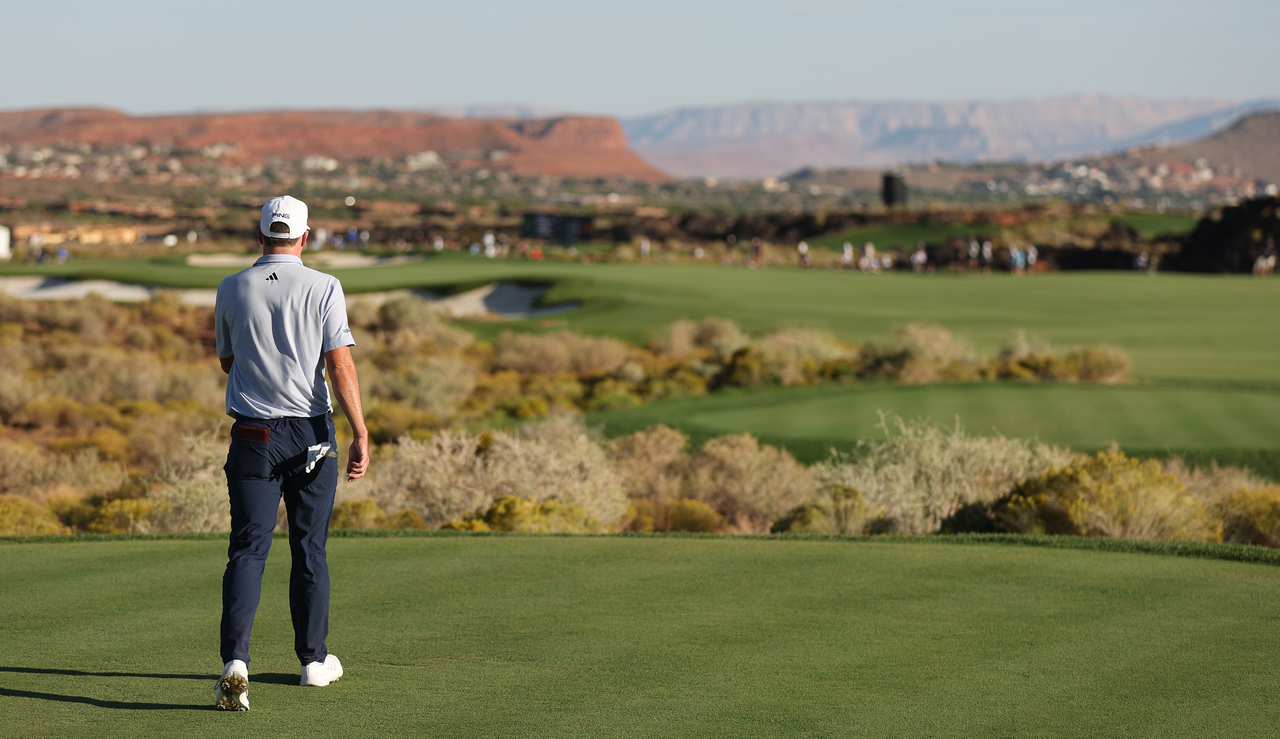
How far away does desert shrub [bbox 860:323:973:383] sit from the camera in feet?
67.7

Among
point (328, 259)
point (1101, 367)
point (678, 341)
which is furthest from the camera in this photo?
point (328, 259)

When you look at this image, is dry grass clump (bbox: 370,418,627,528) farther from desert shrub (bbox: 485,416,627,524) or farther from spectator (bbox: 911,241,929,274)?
spectator (bbox: 911,241,929,274)

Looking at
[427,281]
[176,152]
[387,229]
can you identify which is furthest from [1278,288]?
[176,152]

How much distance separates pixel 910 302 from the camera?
1439 inches

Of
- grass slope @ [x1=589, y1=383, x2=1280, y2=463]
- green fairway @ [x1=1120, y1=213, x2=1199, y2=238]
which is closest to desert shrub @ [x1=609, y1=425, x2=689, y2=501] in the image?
grass slope @ [x1=589, y1=383, x2=1280, y2=463]

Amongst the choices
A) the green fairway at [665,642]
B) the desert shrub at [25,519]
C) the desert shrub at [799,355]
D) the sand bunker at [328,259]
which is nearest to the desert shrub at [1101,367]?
the desert shrub at [799,355]

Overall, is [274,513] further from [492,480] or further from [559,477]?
[559,477]

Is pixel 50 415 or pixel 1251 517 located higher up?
pixel 1251 517

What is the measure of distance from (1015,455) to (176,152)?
199707 mm

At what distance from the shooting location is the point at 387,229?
263 ft

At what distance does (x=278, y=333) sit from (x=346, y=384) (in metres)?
0.32

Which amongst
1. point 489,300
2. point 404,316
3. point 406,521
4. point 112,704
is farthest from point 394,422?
point 489,300

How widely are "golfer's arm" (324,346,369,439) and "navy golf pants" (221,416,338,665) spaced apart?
4.8 inches

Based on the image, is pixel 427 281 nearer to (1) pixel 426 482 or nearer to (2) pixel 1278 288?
(2) pixel 1278 288
